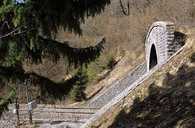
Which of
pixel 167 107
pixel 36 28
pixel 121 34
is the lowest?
pixel 167 107

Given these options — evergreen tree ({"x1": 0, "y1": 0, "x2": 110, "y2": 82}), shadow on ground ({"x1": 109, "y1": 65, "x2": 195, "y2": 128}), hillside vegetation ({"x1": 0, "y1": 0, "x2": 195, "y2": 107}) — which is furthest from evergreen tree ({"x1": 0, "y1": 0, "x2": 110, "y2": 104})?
hillside vegetation ({"x1": 0, "y1": 0, "x2": 195, "y2": 107})

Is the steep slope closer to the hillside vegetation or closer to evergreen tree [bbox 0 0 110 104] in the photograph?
evergreen tree [bbox 0 0 110 104]

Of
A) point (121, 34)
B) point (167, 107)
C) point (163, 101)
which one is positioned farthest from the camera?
point (121, 34)

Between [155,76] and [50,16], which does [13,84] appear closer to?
[50,16]

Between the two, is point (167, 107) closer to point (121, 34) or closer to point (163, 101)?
point (163, 101)

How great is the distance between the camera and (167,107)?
38.9 ft

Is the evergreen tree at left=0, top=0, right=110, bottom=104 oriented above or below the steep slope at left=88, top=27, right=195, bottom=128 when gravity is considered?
above

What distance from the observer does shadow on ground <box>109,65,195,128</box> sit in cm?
1080

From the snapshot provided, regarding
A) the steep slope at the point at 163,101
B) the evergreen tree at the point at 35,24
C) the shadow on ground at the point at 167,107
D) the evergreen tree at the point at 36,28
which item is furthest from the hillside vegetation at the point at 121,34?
the evergreen tree at the point at 35,24

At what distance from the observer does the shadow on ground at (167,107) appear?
10805 mm

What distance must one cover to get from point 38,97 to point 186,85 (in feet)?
10.2

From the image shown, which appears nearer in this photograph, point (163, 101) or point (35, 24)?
point (35, 24)

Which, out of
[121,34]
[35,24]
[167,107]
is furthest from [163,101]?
[121,34]

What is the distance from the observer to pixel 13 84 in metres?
12.0
